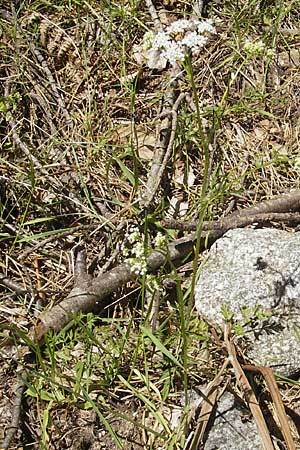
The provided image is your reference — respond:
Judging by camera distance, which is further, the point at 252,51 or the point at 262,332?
the point at 262,332

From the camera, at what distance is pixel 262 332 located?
2.45 metres

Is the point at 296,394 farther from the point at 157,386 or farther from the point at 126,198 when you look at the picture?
the point at 126,198

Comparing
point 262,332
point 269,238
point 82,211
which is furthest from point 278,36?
point 262,332

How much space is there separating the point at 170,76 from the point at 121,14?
41 centimetres

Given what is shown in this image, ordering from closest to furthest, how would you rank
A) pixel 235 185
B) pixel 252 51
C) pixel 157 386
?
pixel 252 51, pixel 157 386, pixel 235 185

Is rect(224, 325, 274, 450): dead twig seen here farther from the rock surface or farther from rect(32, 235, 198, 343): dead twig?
rect(32, 235, 198, 343): dead twig

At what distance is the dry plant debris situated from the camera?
2248 millimetres

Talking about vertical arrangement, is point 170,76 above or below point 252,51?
below

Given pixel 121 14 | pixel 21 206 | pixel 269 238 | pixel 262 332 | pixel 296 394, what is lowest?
pixel 296 394

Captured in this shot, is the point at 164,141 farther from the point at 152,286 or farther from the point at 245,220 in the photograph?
the point at 152,286

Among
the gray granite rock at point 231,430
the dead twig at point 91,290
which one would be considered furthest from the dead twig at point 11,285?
the gray granite rock at point 231,430

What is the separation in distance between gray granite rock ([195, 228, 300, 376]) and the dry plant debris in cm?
7

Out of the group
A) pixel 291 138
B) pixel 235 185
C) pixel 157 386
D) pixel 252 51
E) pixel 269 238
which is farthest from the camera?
pixel 291 138

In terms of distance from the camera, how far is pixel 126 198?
2.82 meters
